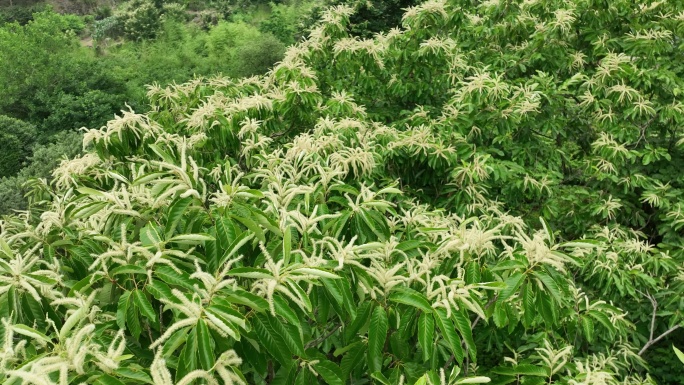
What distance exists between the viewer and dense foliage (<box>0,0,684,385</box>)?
1484 millimetres

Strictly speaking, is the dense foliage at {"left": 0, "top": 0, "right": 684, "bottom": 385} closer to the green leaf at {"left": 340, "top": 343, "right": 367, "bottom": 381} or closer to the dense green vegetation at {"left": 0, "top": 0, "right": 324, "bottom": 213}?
the green leaf at {"left": 340, "top": 343, "right": 367, "bottom": 381}

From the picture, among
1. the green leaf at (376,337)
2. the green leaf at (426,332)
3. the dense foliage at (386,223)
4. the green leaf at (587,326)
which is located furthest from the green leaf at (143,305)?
the green leaf at (587,326)

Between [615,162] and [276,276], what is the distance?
148 inches

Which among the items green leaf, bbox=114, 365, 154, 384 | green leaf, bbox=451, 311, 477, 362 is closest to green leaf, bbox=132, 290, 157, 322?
green leaf, bbox=114, 365, 154, 384

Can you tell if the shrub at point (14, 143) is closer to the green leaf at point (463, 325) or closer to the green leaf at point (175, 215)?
the green leaf at point (175, 215)

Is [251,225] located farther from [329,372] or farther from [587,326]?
[587,326]

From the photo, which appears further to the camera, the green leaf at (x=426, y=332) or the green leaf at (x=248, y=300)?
the green leaf at (x=426, y=332)

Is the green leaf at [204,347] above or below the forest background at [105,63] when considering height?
above

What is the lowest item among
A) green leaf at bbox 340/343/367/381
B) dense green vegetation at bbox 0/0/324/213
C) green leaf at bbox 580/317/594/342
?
dense green vegetation at bbox 0/0/324/213

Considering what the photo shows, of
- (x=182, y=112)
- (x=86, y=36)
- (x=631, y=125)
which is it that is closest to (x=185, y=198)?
(x=182, y=112)

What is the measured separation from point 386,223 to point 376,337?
81 cm

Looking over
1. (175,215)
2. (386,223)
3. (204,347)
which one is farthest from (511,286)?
(175,215)

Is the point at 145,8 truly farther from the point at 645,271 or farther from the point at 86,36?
the point at 645,271

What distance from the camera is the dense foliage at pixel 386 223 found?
1484 millimetres
